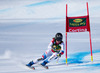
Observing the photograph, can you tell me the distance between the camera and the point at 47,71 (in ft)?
22.4

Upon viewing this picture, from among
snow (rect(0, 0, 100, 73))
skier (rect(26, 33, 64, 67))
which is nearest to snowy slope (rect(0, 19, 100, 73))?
snow (rect(0, 0, 100, 73))

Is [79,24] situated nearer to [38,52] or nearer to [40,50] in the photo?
[38,52]

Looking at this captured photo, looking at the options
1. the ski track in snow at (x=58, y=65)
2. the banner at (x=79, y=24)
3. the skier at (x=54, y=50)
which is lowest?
the ski track in snow at (x=58, y=65)

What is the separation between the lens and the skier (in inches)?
286

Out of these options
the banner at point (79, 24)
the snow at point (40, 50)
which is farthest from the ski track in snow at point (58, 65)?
the banner at point (79, 24)

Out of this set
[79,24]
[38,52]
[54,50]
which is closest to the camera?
[54,50]

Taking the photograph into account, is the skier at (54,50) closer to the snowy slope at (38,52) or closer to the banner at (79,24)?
the snowy slope at (38,52)

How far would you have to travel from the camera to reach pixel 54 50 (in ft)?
24.8

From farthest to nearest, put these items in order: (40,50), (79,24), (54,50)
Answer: (40,50) < (79,24) < (54,50)

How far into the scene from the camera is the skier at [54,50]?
7268 mm

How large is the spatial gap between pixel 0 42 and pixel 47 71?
6.02 meters

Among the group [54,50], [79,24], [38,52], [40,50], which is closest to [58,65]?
[54,50]

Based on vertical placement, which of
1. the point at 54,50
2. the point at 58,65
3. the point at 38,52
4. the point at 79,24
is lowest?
the point at 58,65

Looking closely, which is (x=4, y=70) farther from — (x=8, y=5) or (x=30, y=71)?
(x=8, y=5)
